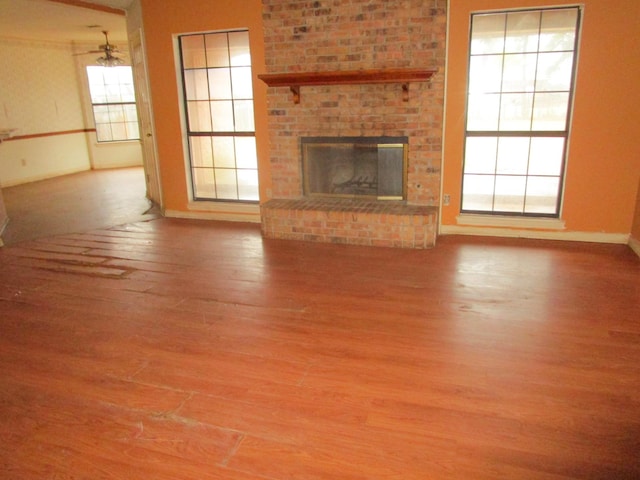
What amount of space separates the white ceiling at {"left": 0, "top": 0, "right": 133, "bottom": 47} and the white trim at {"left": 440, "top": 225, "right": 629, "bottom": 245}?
4687 millimetres

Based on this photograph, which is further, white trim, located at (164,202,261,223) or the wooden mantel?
white trim, located at (164,202,261,223)

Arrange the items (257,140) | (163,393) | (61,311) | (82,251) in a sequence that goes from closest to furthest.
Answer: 1. (163,393)
2. (61,311)
3. (82,251)
4. (257,140)

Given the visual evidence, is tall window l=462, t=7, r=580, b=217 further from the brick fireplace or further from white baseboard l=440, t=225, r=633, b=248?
the brick fireplace

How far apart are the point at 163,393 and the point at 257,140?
3.52 m

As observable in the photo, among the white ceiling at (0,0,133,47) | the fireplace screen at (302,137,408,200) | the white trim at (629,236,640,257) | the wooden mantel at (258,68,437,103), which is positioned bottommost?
the white trim at (629,236,640,257)

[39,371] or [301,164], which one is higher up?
[301,164]

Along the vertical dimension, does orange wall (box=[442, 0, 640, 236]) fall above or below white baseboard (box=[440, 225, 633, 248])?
above

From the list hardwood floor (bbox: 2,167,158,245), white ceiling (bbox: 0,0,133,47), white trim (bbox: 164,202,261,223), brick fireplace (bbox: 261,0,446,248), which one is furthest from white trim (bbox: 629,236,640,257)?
white ceiling (bbox: 0,0,133,47)

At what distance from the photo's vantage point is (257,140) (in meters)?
5.29

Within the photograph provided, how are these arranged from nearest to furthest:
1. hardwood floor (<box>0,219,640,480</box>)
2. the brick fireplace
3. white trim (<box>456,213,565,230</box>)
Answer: hardwood floor (<box>0,219,640,480</box>), the brick fireplace, white trim (<box>456,213,565,230</box>)

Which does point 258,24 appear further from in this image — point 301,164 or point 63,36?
point 63,36

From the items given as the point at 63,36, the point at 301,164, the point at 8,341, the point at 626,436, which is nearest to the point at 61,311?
the point at 8,341

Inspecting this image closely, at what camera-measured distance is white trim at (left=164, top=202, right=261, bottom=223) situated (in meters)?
5.56

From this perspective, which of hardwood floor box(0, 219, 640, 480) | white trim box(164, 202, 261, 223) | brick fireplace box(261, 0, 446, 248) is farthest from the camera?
white trim box(164, 202, 261, 223)
